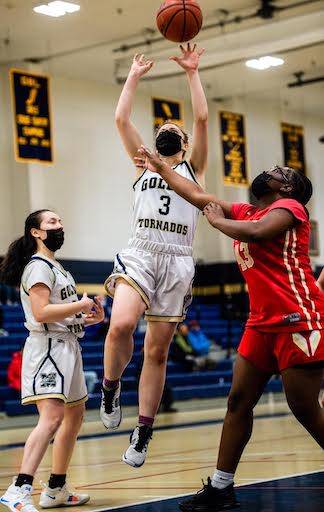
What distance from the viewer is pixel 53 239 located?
5543 millimetres

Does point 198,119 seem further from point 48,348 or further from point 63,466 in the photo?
point 63,466

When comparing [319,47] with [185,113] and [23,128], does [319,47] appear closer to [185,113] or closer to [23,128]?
[185,113]

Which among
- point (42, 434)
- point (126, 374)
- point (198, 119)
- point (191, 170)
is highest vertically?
point (198, 119)

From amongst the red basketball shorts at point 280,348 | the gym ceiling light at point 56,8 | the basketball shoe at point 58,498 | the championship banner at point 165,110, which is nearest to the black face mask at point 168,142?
the red basketball shorts at point 280,348

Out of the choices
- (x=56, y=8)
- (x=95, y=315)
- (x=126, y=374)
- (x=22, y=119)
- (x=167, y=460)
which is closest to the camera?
(x=95, y=315)

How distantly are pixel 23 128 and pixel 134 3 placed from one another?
106 inches

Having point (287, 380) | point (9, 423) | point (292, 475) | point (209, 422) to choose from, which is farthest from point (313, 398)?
point (9, 423)

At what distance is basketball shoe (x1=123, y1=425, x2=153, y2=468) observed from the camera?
534 centimetres

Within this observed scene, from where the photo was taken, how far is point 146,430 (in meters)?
5.46

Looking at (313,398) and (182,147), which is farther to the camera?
(182,147)

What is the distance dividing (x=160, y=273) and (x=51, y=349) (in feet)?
2.66

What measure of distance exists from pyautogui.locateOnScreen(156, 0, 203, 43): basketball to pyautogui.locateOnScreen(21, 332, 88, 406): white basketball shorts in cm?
201

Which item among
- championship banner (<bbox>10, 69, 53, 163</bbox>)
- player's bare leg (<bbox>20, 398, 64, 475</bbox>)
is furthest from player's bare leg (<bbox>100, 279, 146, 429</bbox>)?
championship banner (<bbox>10, 69, 53, 163</bbox>)

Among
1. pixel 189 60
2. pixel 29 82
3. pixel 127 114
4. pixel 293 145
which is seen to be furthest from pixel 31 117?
pixel 189 60
